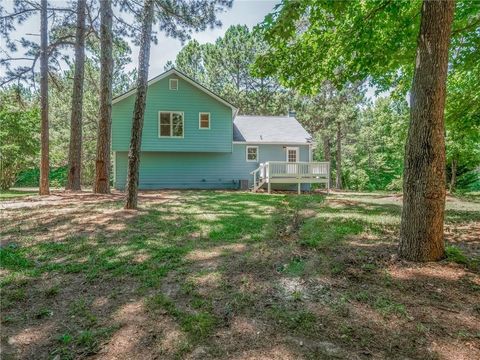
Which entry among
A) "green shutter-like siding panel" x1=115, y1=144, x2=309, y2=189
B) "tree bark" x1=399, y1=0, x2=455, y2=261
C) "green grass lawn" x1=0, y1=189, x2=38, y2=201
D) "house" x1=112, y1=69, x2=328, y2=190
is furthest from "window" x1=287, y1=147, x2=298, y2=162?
"tree bark" x1=399, y1=0, x2=455, y2=261

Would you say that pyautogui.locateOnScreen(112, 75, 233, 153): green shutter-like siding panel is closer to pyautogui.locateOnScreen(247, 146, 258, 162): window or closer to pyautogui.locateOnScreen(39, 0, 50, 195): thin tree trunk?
pyautogui.locateOnScreen(247, 146, 258, 162): window

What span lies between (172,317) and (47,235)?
13.3 ft

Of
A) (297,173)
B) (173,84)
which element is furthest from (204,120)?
(297,173)

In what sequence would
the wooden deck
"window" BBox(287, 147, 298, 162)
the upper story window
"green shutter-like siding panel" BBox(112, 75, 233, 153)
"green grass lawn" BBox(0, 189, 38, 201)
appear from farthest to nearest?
1. "window" BBox(287, 147, 298, 162)
2. the upper story window
3. "green shutter-like siding panel" BBox(112, 75, 233, 153)
4. the wooden deck
5. "green grass lawn" BBox(0, 189, 38, 201)

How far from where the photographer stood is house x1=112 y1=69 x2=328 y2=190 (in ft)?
53.4

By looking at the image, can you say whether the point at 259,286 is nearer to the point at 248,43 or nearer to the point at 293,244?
the point at 293,244

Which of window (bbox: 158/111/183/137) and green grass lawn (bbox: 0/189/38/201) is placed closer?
green grass lawn (bbox: 0/189/38/201)

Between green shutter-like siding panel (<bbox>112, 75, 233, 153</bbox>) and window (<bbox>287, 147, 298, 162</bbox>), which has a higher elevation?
green shutter-like siding panel (<bbox>112, 75, 233, 153</bbox>)

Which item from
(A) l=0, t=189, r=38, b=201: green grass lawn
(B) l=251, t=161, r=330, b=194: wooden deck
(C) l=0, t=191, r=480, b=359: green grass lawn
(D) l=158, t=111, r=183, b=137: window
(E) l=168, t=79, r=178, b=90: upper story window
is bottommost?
(C) l=0, t=191, r=480, b=359: green grass lawn

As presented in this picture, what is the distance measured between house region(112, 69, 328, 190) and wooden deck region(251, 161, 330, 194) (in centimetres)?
5

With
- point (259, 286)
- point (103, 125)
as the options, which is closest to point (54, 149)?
point (103, 125)

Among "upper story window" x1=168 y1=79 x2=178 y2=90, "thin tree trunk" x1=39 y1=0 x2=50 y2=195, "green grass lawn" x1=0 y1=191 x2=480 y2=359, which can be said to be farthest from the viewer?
"upper story window" x1=168 y1=79 x2=178 y2=90

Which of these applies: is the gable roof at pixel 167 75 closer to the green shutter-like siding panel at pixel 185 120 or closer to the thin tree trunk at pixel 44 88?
the green shutter-like siding panel at pixel 185 120

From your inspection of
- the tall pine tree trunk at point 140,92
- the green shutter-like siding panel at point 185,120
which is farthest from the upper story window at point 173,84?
the tall pine tree trunk at point 140,92
